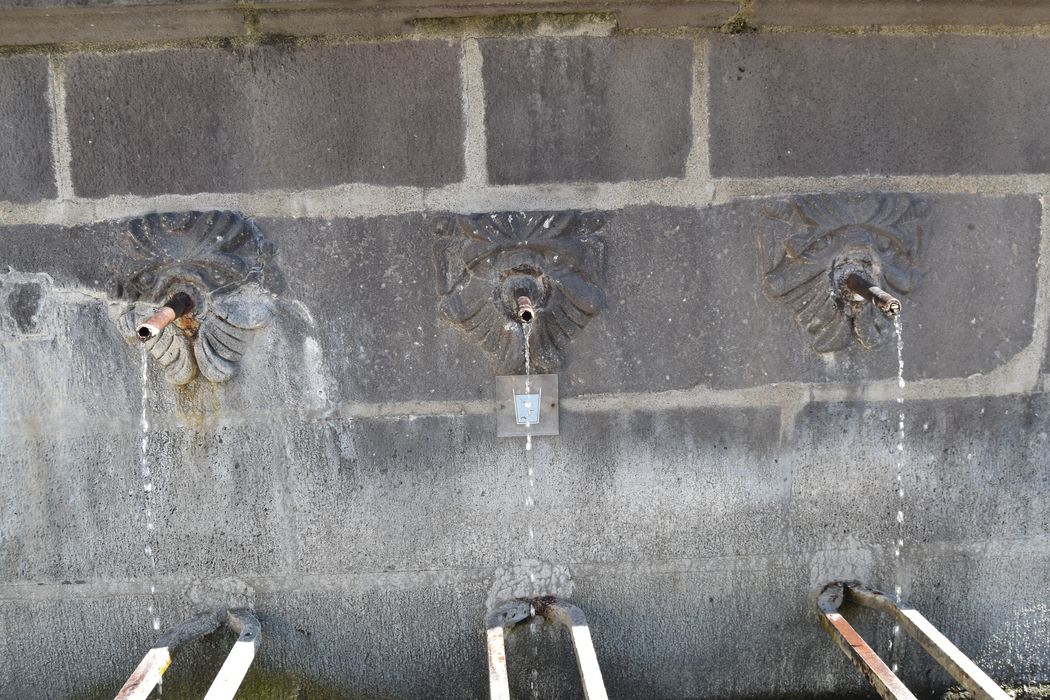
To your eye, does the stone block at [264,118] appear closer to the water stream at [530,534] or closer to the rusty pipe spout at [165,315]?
the rusty pipe spout at [165,315]

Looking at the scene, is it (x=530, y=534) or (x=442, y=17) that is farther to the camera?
(x=530, y=534)

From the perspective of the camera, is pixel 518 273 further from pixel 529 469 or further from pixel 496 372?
pixel 529 469

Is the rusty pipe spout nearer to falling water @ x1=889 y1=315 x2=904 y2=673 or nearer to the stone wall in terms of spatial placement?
the stone wall

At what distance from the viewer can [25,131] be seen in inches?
71.5

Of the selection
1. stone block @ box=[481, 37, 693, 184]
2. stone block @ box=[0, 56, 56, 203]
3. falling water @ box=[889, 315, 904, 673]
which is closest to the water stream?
stone block @ box=[481, 37, 693, 184]

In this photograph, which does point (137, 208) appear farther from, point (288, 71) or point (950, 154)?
point (950, 154)

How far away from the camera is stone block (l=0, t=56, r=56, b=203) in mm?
1793

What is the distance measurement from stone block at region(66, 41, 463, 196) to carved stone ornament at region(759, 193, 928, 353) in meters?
0.98

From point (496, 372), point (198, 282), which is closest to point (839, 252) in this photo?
point (496, 372)

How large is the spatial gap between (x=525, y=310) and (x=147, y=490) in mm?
1322

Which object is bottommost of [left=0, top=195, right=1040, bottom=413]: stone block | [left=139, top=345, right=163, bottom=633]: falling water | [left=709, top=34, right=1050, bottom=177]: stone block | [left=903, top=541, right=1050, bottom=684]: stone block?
[left=903, top=541, right=1050, bottom=684]: stone block

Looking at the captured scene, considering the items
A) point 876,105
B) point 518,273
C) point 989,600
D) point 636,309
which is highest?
point 876,105

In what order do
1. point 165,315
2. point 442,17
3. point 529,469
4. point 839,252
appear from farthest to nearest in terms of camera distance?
point 529,469, point 839,252, point 442,17, point 165,315

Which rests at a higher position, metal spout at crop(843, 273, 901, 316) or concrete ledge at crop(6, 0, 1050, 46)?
concrete ledge at crop(6, 0, 1050, 46)
